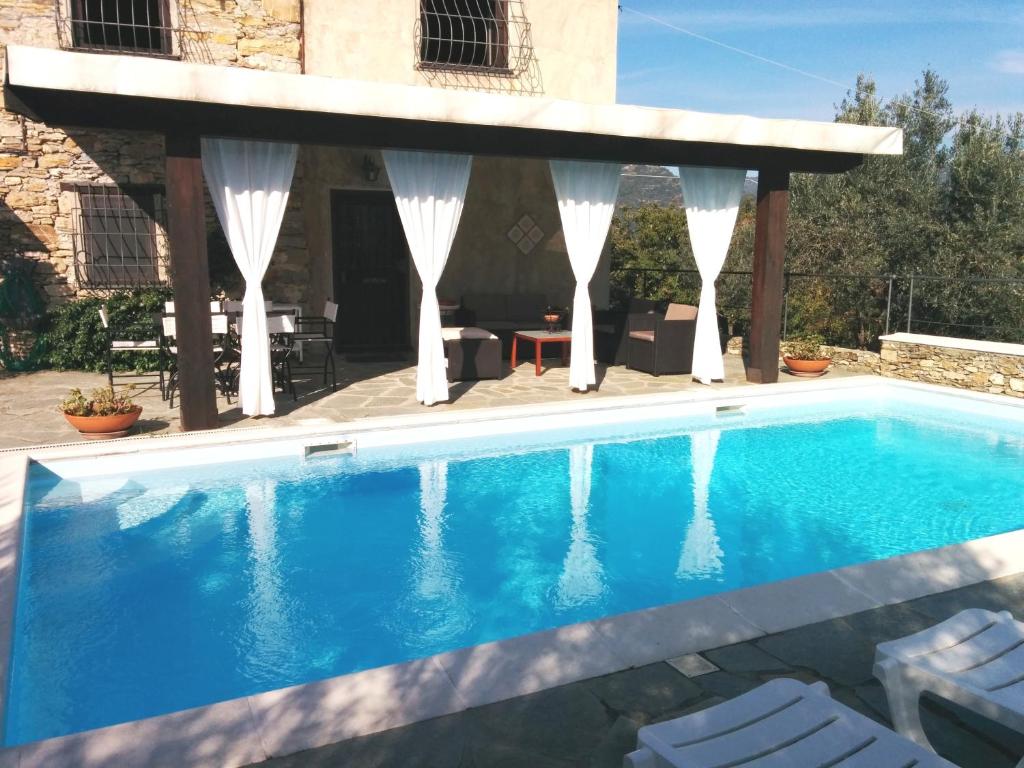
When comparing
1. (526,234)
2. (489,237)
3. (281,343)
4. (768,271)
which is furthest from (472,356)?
(526,234)

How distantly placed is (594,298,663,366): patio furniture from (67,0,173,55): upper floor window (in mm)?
6657

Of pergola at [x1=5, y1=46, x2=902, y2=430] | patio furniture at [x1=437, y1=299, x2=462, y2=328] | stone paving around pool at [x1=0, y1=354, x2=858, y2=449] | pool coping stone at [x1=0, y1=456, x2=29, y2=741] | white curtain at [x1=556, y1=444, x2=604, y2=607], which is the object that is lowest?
white curtain at [x1=556, y1=444, x2=604, y2=607]

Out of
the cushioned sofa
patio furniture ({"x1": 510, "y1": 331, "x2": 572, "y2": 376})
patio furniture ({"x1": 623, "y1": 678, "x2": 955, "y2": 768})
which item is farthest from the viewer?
the cushioned sofa

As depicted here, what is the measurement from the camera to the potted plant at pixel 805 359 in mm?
10484

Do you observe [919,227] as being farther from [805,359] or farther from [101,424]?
[101,424]

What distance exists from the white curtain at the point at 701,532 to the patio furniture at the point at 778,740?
2.62 metres

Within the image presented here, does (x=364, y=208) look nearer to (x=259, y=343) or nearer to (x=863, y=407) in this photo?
(x=259, y=343)

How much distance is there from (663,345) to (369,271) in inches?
175

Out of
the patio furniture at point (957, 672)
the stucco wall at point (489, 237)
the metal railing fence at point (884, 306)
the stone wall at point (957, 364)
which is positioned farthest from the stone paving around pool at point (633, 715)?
the stucco wall at point (489, 237)

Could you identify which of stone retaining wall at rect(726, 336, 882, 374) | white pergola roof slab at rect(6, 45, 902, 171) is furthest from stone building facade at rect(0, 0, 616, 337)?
stone retaining wall at rect(726, 336, 882, 374)

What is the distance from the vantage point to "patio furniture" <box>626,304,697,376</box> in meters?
10.3

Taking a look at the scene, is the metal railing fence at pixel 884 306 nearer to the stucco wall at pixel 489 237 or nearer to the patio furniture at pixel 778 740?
the stucco wall at pixel 489 237

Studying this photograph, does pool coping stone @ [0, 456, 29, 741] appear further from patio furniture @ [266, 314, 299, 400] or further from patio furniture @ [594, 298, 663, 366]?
patio furniture @ [594, 298, 663, 366]

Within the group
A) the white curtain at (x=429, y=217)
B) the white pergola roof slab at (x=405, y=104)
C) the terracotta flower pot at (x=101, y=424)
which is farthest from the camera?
the white curtain at (x=429, y=217)
